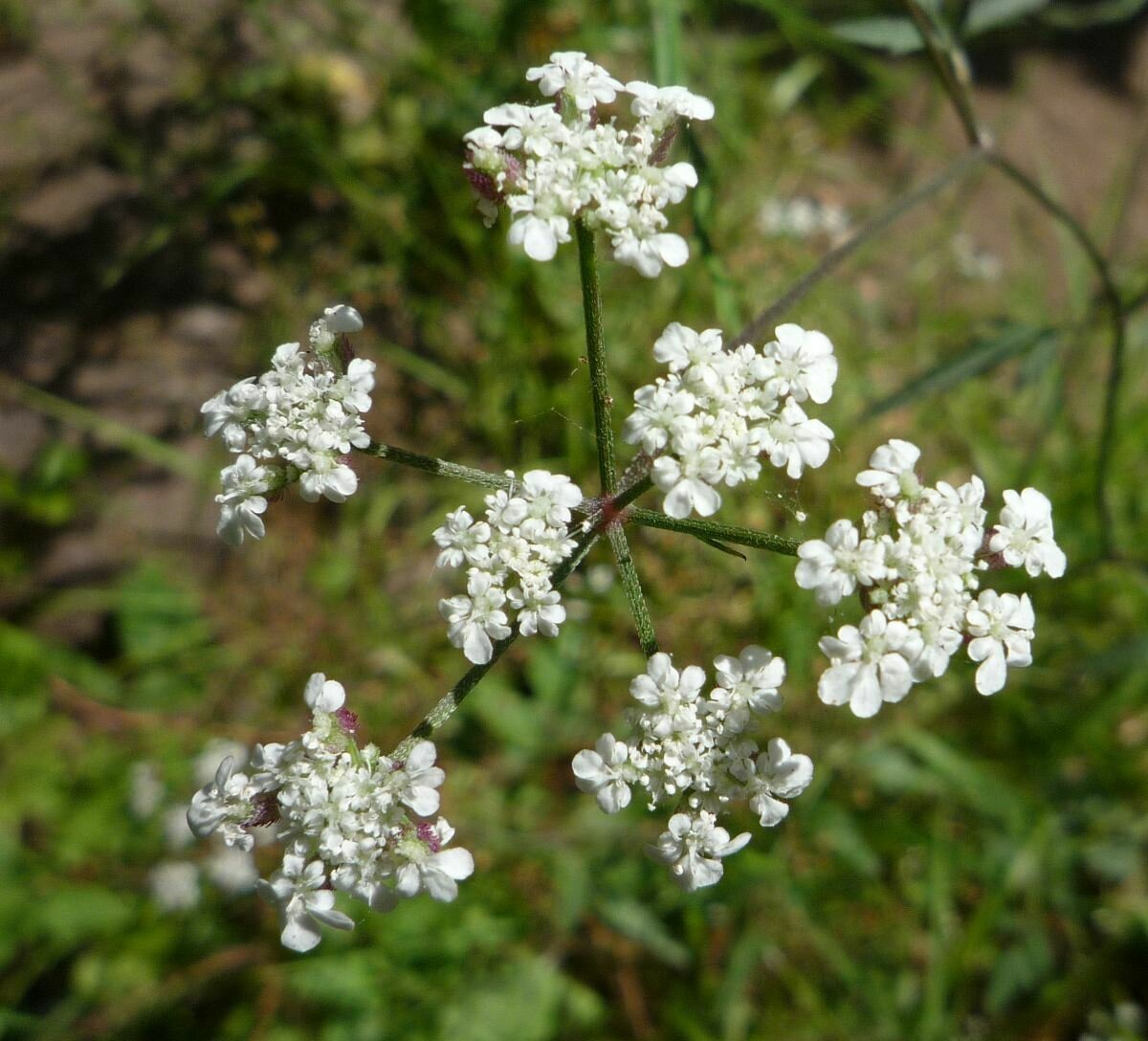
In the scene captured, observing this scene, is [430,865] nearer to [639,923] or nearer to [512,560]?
[512,560]

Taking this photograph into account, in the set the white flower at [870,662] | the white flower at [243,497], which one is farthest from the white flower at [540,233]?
the white flower at [870,662]

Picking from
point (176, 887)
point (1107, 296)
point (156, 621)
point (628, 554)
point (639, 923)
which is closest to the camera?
point (628, 554)

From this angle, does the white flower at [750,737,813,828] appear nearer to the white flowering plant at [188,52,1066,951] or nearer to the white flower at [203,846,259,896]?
the white flowering plant at [188,52,1066,951]

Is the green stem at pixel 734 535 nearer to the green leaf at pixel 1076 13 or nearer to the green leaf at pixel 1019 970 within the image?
the green leaf at pixel 1019 970

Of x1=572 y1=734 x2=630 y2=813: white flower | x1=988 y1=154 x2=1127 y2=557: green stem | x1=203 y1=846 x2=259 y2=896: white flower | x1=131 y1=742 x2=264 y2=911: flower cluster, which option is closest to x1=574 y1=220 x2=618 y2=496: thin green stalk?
x1=572 y1=734 x2=630 y2=813: white flower

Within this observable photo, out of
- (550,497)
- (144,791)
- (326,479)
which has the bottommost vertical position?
(144,791)

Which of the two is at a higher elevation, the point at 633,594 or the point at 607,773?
the point at 633,594

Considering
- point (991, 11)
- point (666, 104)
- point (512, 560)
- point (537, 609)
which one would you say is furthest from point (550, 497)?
point (991, 11)
